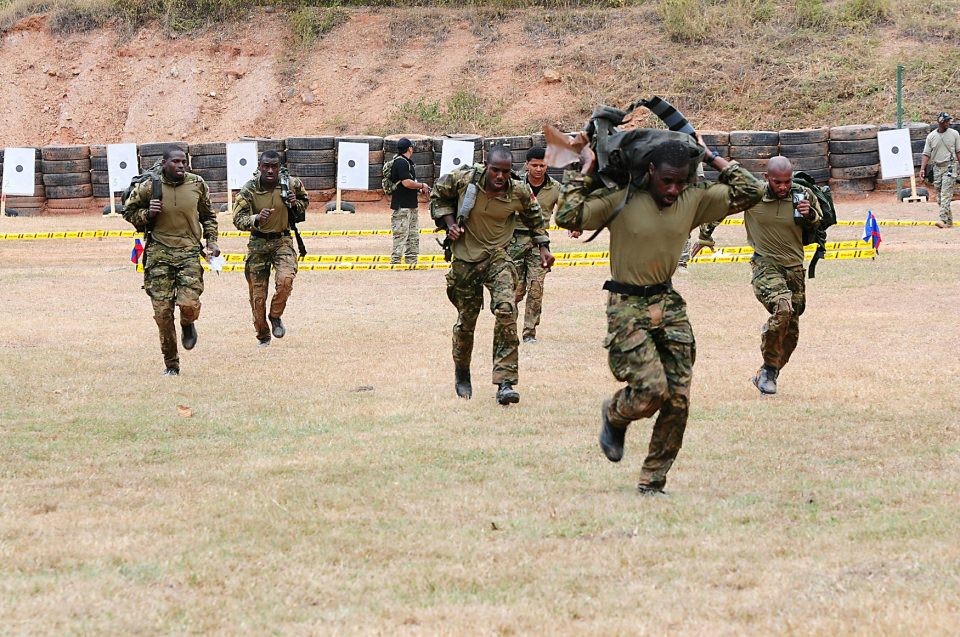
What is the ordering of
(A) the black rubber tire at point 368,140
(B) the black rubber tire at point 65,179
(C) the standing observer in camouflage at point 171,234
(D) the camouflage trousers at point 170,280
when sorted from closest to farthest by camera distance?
1. (C) the standing observer in camouflage at point 171,234
2. (D) the camouflage trousers at point 170,280
3. (A) the black rubber tire at point 368,140
4. (B) the black rubber tire at point 65,179

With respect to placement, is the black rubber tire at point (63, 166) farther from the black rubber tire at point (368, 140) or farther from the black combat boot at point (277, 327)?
the black combat boot at point (277, 327)

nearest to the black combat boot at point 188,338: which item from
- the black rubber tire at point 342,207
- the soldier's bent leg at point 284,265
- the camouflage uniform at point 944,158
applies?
the soldier's bent leg at point 284,265

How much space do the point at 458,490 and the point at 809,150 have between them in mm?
22419

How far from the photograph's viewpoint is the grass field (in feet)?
18.4

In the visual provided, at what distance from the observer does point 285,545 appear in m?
6.59

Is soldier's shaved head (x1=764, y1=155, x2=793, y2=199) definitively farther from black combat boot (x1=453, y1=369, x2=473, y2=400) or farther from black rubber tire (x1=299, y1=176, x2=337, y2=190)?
black rubber tire (x1=299, y1=176, x2=337, y2=190)

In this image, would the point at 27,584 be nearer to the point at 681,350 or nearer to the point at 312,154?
the point at 681,350

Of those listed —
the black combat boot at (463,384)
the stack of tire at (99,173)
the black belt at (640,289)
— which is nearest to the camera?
the black belt at (640,289)

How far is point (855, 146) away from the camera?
28734 mm

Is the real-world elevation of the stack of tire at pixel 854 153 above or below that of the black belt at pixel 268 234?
above

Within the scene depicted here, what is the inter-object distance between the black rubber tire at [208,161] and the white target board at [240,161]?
268 millimetres

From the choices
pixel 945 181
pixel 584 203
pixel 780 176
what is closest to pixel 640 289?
pixel 584 203

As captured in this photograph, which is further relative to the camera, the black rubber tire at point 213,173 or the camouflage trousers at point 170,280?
the black rubber tire at point 213,173

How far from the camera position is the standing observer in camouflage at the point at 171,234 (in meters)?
11.9
